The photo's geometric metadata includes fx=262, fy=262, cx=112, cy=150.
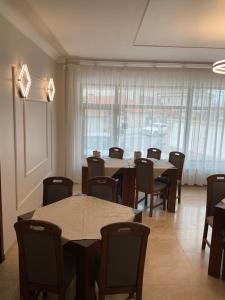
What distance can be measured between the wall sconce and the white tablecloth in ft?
4.78

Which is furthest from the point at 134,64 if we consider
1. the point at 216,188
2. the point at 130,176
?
the point at 216,188

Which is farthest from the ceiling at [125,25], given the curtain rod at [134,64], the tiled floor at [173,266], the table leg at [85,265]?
the tiled floor at [173,266]

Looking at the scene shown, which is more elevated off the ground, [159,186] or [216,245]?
[159,186]

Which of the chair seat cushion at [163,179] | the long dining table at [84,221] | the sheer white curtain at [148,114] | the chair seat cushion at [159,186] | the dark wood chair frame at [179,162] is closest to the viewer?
the long dining table at [84,221]

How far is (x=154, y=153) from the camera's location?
543 cm

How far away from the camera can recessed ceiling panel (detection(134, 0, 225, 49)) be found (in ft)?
8.09

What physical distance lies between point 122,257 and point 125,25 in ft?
8.57

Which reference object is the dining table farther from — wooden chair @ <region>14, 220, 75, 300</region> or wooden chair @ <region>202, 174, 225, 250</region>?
wooden chair @ <region>14, 220, 75, 300</region>

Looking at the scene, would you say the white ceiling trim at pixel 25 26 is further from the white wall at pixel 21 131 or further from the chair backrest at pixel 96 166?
the chair backrest at pixel 96 166

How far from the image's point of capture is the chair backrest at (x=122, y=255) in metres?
1.82

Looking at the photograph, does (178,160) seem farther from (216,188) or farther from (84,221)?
(84,221)

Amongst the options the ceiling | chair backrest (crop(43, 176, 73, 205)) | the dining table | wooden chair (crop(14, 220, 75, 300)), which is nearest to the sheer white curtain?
the ceiling

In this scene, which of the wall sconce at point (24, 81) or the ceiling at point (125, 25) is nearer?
the ceiling at point (125, 25)

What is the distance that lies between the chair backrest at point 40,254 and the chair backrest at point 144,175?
253 centimetres
